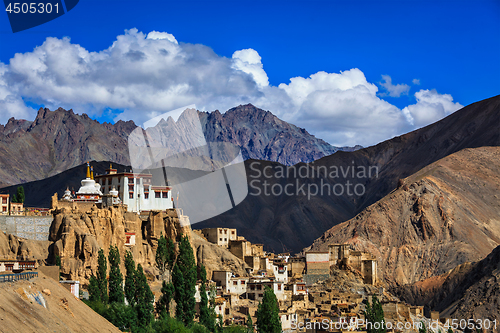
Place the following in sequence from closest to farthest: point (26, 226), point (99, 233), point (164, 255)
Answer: point (26, 226), point (99, 233), point (164, 255)

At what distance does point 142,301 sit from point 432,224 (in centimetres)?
10773

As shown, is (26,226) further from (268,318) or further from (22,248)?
(268,318)

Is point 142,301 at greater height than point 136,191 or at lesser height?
lesser

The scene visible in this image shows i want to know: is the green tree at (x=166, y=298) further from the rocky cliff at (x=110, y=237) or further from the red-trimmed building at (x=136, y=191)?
the red-trimmed building at (x=136, y=191)

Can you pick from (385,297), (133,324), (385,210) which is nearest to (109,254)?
(133,324)

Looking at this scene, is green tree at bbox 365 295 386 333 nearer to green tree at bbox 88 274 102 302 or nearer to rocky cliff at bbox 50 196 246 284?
rocky cliff at bbox 50 196 246 284

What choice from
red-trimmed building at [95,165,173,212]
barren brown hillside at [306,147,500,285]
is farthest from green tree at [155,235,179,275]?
barren brown hillside at [306,147,500,285]

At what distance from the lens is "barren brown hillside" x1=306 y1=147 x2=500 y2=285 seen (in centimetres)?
14212

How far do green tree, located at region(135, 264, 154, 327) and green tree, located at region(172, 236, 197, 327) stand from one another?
2699 mm

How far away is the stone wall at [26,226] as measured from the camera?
64.9m

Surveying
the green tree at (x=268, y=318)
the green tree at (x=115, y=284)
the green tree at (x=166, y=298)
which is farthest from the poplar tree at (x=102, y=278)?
the green tree at (x=268, y=318)

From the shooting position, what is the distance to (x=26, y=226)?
65500mm

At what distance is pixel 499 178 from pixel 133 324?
453 ft

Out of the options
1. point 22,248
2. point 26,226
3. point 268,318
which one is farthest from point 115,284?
point 268,318
